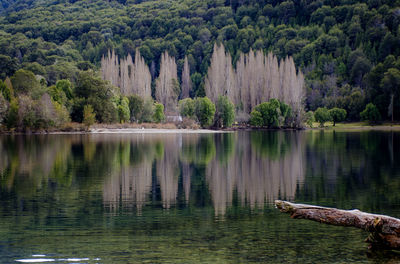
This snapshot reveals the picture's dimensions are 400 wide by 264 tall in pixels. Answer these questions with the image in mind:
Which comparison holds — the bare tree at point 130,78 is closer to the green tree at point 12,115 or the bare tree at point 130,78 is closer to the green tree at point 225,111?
the green tree at point 225,111

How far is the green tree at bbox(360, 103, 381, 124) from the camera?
95000 millimetres

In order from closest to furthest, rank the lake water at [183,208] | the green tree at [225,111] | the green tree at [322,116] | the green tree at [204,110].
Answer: the lake water at [183,208] → the green tree at [204,110] → the green tree at [225,111] → the green tree at [322,116]

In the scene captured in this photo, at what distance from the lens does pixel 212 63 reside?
99562 millimetres

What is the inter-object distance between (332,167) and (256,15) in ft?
514

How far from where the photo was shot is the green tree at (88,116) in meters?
72.4

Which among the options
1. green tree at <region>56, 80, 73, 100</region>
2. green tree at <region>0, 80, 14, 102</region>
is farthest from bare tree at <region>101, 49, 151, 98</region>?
green tree at <region>0, 80, 14, 102</region>

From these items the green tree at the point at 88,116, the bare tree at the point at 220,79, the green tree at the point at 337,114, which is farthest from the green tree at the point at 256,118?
the green tree at the point at 88,116

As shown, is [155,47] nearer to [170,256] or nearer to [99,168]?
[99,168]

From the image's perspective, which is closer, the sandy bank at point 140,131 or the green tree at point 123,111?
the sandy bank at point 140,131

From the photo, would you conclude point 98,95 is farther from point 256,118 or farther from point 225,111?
point 256,118

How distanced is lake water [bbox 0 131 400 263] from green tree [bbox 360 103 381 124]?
6771 cm

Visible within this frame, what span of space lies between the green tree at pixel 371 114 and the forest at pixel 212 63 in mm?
197

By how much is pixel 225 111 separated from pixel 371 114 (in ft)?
96.8

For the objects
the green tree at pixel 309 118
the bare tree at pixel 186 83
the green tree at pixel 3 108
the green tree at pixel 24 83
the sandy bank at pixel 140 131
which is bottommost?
the sandy bank at pixel 140 131
